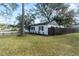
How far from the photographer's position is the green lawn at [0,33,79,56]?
281 cm

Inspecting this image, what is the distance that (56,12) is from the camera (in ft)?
9.35

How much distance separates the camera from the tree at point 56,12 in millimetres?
2838

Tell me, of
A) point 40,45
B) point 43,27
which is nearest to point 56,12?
point 43,27

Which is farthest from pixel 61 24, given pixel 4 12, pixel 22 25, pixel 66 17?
pixel 4 12

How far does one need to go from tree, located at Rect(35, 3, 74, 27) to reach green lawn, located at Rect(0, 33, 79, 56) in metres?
0.20

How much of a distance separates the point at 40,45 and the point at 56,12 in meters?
0.45

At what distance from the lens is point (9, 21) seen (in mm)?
2838

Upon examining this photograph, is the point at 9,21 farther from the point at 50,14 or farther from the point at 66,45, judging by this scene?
the point at 66,45

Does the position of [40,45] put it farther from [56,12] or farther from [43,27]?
[56,12]

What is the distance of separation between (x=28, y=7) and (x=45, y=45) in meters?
0.51

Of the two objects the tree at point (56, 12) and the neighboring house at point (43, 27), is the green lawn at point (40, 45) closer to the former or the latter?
the neighboring house at point (43, 27)

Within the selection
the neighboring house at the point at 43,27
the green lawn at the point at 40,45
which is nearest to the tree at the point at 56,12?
the neighboring house at the point at 43,27

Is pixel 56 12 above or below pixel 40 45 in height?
above

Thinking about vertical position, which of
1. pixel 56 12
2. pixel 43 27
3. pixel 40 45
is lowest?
pixel 40 45
